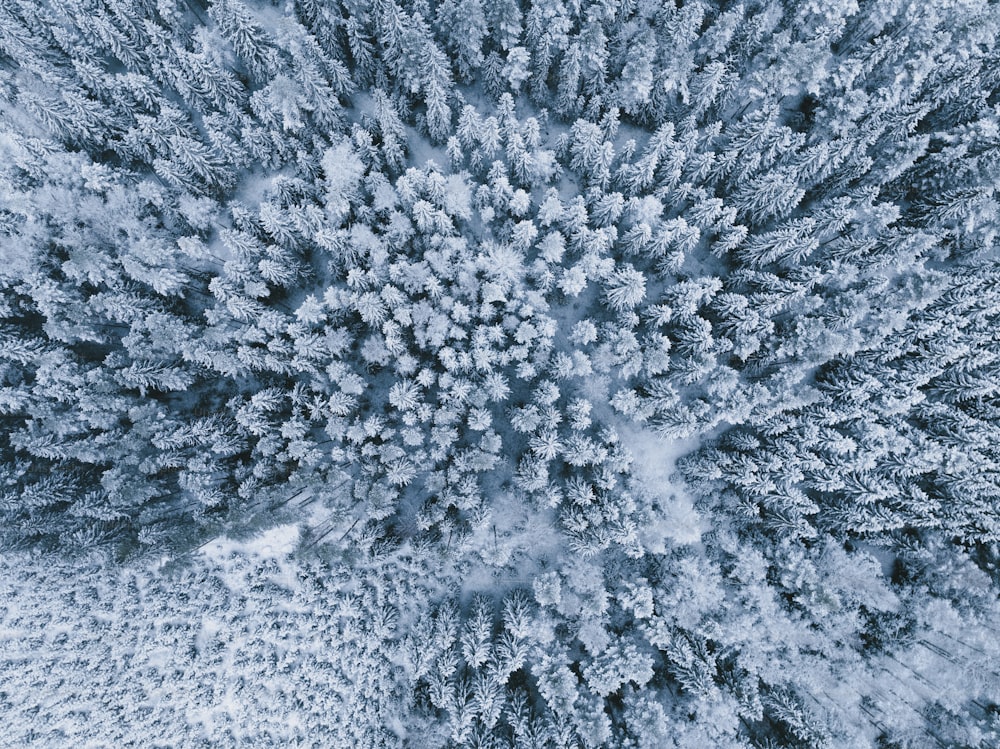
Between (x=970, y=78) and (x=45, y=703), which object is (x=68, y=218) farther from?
(x=970, y=78)

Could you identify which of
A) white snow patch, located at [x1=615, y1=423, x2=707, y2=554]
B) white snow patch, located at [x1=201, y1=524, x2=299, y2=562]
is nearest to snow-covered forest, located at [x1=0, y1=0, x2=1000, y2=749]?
white snow patch, located at [x1=615, y1=423, x2=707, y2=554]

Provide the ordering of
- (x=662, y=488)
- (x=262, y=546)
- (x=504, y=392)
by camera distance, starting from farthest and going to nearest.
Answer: (x=662, y=488) < (x=262, y=546) < (x=504, y=392)

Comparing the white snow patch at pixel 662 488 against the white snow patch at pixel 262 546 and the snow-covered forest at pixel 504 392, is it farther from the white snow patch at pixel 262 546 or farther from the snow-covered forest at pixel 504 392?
the white snow patch at pixel 262 546

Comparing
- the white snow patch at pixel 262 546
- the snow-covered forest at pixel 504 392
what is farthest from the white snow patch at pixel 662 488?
the white snow patch at pixel 262 546

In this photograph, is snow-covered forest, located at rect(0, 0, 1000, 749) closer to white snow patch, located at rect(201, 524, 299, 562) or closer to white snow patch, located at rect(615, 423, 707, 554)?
white snow patch, located at rect(615, 423, 707, 554)

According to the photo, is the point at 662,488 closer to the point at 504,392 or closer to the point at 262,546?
the point at 504,392

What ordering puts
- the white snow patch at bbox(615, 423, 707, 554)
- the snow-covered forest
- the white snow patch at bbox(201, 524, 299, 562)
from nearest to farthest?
the snow-covered forest
the white snow patch at bbox(615, 423, 707, 554)
the white snow patch at bbox(201, 524, 299, 562)

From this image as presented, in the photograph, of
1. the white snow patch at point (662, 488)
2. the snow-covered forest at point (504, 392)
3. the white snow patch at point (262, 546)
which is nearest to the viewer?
the snow-covered forest at point (504, 392)

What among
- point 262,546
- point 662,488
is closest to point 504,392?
point 662,488
